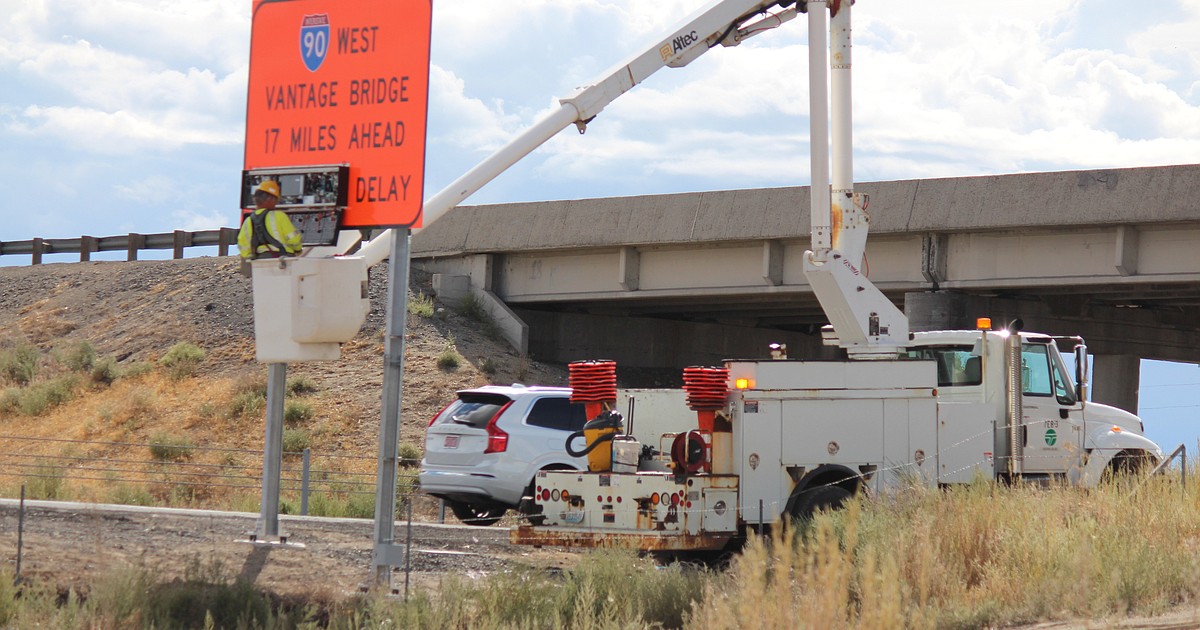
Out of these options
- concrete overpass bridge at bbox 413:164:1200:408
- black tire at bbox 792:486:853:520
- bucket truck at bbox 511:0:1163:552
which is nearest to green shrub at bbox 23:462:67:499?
bucket truck at bbox 511:0:1163:552

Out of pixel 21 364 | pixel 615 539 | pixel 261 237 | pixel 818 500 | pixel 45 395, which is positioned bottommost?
pixel 615 539

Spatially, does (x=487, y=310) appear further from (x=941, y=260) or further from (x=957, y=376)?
Result: (x=957, y=376)

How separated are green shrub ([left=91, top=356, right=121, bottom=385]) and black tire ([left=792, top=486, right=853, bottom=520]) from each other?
76.3 ft

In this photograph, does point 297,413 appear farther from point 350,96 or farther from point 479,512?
point 350,96

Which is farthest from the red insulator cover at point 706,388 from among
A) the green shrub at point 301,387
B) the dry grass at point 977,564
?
the green shrub at point 301,387

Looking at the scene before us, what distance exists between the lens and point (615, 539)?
12.8 meters

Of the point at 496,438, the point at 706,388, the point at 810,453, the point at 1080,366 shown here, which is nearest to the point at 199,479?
the point at 496,438

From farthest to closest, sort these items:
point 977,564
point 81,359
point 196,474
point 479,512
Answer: point 81,359 < point 196,474 < point 479,512 < point 977,564

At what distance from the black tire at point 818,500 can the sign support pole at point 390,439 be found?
4.15 m

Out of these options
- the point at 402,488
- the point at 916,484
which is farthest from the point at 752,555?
the point at 402,488

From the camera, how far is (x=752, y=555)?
7742mm

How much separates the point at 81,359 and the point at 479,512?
1906cm

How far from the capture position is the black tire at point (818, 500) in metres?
13.5

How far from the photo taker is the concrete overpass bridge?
85.1 ft
